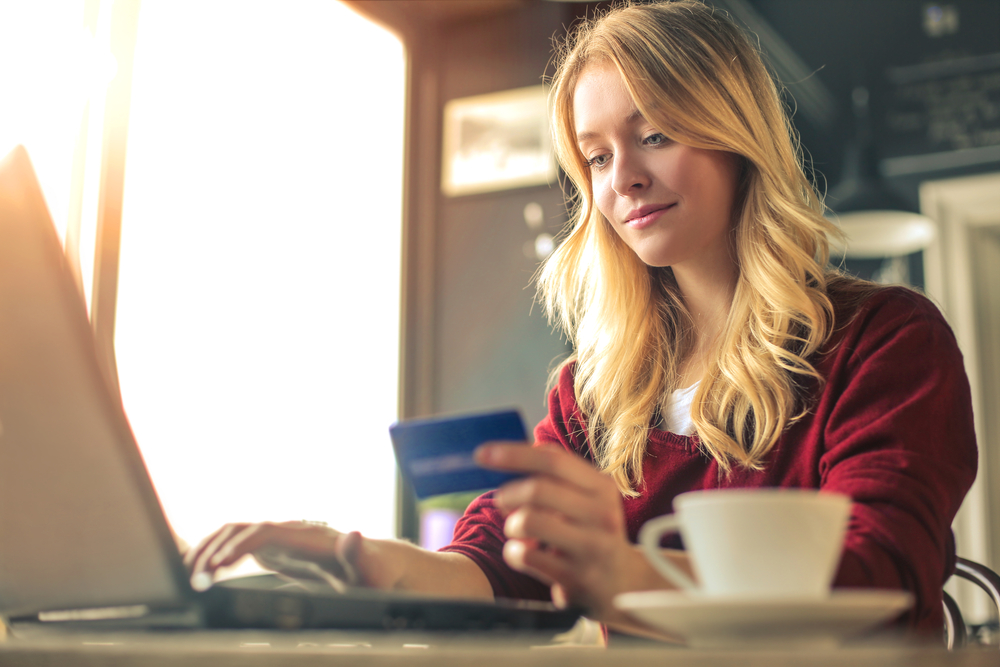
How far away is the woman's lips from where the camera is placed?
3.74ft

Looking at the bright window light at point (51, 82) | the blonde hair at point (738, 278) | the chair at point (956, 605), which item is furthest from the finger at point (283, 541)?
the bright window light at point (51, 82)

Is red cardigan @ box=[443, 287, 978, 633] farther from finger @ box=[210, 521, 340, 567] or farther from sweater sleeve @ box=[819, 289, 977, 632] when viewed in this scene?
finger @ box=[210, 521, 340, 567]

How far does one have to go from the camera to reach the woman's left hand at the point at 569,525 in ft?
1.58

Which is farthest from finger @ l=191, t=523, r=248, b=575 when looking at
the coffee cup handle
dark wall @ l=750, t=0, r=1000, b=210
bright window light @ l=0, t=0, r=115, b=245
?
dark wall @ l=750, t=0, r=1000, b=210

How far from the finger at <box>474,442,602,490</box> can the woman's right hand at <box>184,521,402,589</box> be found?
27cm

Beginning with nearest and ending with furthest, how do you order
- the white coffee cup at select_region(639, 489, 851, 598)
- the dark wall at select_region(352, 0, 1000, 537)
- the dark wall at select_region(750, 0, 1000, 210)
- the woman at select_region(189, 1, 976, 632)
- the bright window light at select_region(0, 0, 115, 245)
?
the white coffee cup at select_region(639, 489, 851, 598) < the woman at select_region(189, 1, 976, 632) < the bright window light at select_region(0, 0, 115, 245) < the dark wall at select_region(352, 0, 1000, 537) < the dark wall at select_region(750, 0, 1000, 210)

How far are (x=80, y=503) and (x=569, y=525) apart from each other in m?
0.29

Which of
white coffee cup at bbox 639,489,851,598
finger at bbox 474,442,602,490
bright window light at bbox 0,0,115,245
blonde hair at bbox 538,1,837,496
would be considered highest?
bright window light at bbox 0,0,115,245

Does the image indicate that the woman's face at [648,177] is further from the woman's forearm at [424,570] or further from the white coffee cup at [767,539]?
the white coffee cup at [767,539]

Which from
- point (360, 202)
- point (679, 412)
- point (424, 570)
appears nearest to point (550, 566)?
point (424, 570)

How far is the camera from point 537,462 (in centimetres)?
48

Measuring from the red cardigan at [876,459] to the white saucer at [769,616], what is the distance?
22cm

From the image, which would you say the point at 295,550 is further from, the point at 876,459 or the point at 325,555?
the point at 876,459

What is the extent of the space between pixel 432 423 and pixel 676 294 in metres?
0.85
